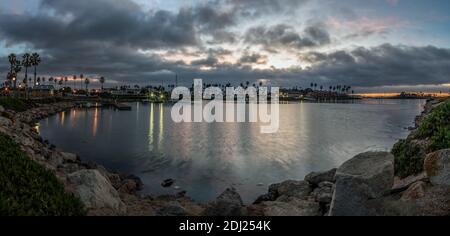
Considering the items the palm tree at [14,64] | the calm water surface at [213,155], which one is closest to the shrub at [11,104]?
the calm water surface at [213,155]

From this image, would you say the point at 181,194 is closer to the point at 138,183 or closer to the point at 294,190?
the point at 138,183

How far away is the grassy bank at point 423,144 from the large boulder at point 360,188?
3906 mm

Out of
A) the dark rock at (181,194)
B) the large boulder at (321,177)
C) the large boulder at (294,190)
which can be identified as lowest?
the dark rock at (181,194)

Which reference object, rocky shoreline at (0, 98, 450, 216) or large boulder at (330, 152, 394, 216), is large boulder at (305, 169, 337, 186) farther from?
large boulder at (330, 152, 394, 216)

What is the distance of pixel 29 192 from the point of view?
23.6 ft

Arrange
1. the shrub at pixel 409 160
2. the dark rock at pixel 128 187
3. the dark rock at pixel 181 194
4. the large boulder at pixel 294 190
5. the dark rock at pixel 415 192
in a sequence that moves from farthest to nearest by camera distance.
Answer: the dark rock at pixel 181 194 < the dark rock at pixel 128 187 < the large boulder at pixel 294 190 < the shrub at pixel 409 160 < the dark rock at pixel 415 192

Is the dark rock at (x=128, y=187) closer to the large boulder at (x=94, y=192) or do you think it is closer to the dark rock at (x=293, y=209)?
the large boulder at (x=94, y=192)

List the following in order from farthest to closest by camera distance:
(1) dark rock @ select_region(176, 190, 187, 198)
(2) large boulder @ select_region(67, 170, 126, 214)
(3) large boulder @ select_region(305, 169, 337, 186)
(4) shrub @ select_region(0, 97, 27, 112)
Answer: (4) shrub @ select_region(0, 97, 27, 112) → (1) dark rock @ select_region(176, 190, 187, 198) → (3) large boulder @ select_region(305, 169, 337, 186) → (2) large boulder @ select_region(67, 170, 126, 214)

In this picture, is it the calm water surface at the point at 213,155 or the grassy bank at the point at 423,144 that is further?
the calm water surface at the point at 213,155

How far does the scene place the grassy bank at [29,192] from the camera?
648cm

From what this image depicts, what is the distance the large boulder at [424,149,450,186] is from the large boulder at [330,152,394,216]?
3.67 feet

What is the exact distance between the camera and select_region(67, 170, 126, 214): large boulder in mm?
12031

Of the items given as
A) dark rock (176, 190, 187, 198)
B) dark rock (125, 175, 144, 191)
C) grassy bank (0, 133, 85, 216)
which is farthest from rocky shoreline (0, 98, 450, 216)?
dark rock (125, 175, 144, 191)
